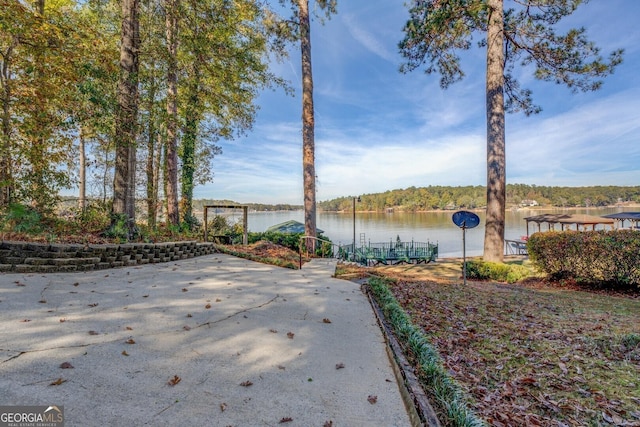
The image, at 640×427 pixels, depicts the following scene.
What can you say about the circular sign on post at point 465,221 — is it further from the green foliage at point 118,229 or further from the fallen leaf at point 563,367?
the green foliage at point 118,229

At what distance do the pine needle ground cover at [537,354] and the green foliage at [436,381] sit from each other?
6.1 inches

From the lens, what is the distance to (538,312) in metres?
4.21

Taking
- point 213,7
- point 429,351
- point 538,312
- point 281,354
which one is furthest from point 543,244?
point 213,7

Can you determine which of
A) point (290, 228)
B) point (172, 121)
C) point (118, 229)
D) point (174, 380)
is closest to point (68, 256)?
point (118, 229)

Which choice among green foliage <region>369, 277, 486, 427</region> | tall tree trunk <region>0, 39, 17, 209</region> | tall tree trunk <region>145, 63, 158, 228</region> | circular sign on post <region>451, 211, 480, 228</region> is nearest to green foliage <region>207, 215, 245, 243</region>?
tall tree trunk <region>145, 63, 158, 228</region>

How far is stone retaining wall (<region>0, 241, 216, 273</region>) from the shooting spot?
4.45 m

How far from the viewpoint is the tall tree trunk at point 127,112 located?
240 inches

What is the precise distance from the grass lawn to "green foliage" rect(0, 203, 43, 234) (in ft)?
21.6

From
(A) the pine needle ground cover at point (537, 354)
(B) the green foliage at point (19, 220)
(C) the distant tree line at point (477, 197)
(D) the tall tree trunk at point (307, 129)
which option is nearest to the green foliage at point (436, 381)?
(A) the pine needle ground cover at point (537, 354)

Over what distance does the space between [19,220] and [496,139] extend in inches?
452

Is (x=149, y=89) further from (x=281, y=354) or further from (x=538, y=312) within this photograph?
(x=538, y=312)

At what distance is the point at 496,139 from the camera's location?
8.45 m

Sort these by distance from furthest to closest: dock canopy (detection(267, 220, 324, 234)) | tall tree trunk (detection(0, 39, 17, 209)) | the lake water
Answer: the lake water → dock canopy (detection(267, 220, 324, 234)) → tall tree trunk (detection(0, 39, 17, 209))

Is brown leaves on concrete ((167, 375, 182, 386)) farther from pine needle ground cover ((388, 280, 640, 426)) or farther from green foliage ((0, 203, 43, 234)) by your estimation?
green foliage ((0, 203, 43, 234))
